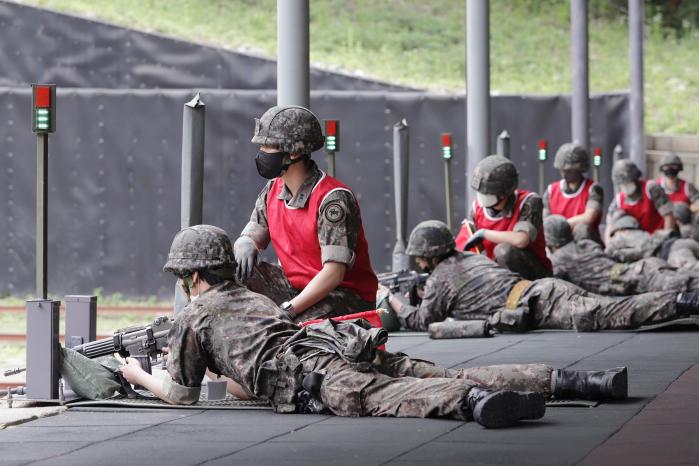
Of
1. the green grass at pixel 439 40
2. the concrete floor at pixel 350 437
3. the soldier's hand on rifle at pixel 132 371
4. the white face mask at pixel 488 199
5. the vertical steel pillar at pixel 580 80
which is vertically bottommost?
the concrete floor at pixel 350 437

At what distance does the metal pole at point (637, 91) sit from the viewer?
28375 millimetres

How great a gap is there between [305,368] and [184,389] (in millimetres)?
820

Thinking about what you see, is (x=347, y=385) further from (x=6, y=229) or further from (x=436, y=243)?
(x=6, y=229)

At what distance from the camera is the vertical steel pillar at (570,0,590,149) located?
26484 mm

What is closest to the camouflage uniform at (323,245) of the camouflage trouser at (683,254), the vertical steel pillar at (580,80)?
the camouflage trouser at (683,254)

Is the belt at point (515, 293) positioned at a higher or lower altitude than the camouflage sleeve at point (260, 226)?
lower

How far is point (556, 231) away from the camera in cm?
1916

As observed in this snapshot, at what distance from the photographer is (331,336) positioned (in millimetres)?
9836

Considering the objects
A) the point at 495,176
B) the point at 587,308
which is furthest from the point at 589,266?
the point at 587,308

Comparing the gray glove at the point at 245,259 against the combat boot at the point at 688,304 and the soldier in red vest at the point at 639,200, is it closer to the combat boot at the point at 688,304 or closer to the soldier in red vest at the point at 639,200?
the combat boot at the point at 688,304

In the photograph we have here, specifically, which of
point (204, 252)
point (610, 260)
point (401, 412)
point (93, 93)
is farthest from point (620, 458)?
point (93, 93)

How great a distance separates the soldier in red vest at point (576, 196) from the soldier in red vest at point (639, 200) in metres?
0.69

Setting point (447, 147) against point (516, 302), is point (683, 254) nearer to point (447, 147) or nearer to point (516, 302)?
point (447, 147)

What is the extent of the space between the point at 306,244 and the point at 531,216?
229 inches
